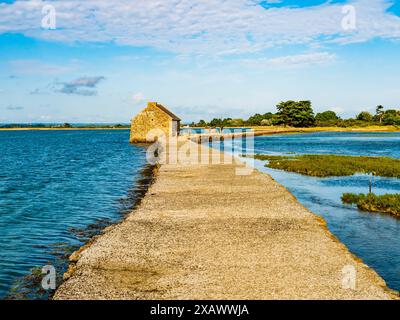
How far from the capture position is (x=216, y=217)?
54.7 feet

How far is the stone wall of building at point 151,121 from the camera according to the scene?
266 ft

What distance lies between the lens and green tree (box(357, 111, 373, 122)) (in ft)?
588

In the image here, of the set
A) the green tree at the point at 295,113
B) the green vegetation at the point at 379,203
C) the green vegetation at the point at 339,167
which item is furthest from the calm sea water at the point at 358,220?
the green tree at the point at 295,113

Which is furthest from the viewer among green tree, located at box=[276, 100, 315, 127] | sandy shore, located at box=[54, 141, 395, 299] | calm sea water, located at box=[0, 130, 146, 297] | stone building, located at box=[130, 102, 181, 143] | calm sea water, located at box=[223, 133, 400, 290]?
green tree, located at box=[276, 100, 315, 127]

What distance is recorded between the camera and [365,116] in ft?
596

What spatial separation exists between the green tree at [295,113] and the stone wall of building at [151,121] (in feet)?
246

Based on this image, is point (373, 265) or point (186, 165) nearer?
point (373, 265)

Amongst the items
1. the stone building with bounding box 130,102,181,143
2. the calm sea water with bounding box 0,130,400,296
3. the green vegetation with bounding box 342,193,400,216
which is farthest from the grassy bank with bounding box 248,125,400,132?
the green vegetation with bounding box 342,193,400,216

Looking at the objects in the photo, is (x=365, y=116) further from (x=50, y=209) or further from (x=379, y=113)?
(x=50, y=209)

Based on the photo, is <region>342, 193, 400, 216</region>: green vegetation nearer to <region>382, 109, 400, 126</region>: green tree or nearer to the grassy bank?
the grassy bank

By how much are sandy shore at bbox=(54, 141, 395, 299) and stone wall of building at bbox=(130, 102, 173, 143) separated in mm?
62172

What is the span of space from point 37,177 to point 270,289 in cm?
3417
